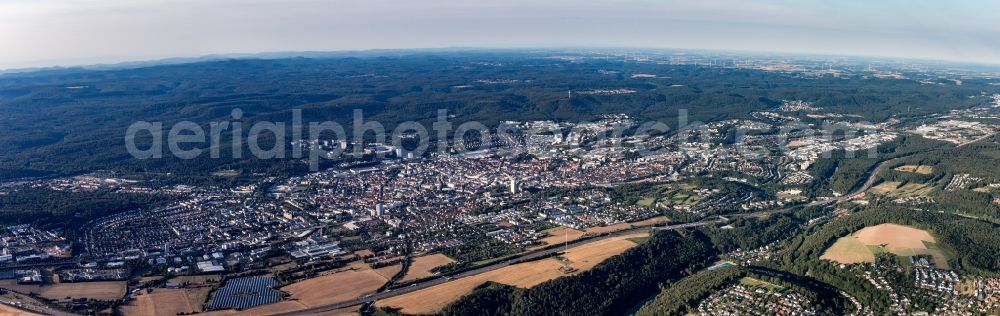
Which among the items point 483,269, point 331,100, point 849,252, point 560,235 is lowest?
point 483,269

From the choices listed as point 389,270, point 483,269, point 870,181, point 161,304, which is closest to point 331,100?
point 870,181

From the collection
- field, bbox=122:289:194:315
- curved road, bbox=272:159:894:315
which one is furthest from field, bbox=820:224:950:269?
field, bbox=122:289:194:315

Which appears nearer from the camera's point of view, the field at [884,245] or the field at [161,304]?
the field at [161,304]

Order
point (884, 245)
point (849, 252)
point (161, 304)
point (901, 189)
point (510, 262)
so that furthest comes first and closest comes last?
1. point (901, 189)
2. point (884, 245)
3. point (849, 252)
4. point (510, 262)
5. point (161, 304)

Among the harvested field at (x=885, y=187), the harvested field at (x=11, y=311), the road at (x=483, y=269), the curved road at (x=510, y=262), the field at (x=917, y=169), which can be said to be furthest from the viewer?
the field at (x=917, y=169)

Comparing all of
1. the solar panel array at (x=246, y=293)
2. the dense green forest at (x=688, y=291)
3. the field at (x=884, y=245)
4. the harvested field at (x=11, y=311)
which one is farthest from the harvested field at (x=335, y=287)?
the field at (x=884, y=245)

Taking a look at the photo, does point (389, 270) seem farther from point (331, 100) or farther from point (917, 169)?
point (331, 100)

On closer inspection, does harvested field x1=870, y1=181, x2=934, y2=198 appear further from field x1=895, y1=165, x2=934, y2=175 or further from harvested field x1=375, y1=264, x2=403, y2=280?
harvested field x1=375, y1=264, x2=403, y2=280

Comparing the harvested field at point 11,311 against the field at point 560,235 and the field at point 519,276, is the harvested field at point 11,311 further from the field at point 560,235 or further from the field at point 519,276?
the field at point 560,235
